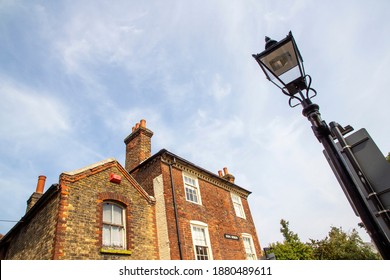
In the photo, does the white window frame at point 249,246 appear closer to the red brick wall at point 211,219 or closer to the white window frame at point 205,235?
the red brick wall at point 211,219

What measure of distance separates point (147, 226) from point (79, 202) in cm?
346

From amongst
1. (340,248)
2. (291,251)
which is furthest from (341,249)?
(291,251)

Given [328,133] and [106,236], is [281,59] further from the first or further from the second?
[106,236]

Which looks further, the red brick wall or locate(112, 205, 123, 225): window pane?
the red brick wall

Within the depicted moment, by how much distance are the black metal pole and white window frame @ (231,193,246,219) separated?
14801 mm

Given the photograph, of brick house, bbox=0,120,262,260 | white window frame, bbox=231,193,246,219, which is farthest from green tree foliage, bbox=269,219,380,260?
brick house, bbox=0,120,262,260

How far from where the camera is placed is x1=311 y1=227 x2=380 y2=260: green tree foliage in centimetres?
2756

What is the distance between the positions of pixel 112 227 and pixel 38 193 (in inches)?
313

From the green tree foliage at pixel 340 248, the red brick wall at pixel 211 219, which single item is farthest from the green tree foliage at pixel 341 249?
the red brick wall at pixel 211 219

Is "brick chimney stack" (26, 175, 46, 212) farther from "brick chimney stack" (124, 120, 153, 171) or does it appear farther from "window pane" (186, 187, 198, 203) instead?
"window pane" (186, 187, 198, 203)

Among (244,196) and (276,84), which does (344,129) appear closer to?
(276,84)

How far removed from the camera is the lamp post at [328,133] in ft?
9.11

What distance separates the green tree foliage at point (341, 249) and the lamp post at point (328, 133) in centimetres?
2974
